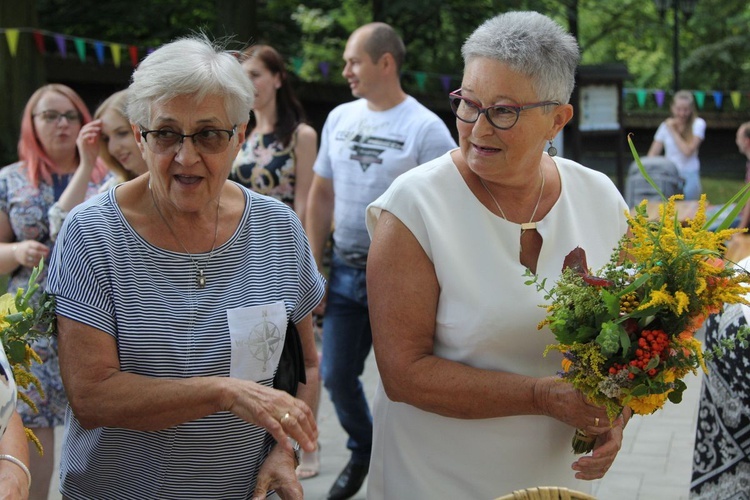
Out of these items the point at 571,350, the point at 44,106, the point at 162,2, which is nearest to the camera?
the point at 571,350

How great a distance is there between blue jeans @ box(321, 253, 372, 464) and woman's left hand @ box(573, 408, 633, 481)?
2.48m

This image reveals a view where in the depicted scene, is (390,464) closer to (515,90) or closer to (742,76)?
(515,90)

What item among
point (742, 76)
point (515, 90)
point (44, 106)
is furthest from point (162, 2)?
point (515, 90)

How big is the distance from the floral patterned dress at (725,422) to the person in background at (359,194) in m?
2.23

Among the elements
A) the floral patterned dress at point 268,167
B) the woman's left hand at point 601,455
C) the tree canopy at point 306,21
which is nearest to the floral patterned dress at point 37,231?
the floral patterned dress at point 268,167

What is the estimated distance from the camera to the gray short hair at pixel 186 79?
2703 mm

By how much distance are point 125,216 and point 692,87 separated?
19.0 m

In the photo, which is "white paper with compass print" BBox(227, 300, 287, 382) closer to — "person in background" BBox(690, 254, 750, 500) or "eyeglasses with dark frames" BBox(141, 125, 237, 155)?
"eyeglasses with dark frames" BBox(141, 125, 237, 155)

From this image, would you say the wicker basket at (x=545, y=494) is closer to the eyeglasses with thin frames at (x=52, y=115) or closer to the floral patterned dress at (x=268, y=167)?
the eyeglasses with thin frames at (x=52, y=115)

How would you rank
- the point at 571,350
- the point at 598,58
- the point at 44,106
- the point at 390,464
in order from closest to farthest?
the point at 571,350
the point at 390,464
the point at 44,106
the point at 598,58

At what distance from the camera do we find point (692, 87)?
20172 millimetres

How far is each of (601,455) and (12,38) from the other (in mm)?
9787

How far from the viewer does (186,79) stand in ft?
8.86

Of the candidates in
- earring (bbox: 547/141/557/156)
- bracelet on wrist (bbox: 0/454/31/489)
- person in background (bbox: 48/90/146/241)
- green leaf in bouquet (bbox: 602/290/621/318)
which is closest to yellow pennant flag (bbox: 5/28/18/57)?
person in background (bbox: 48/90/146/241)
